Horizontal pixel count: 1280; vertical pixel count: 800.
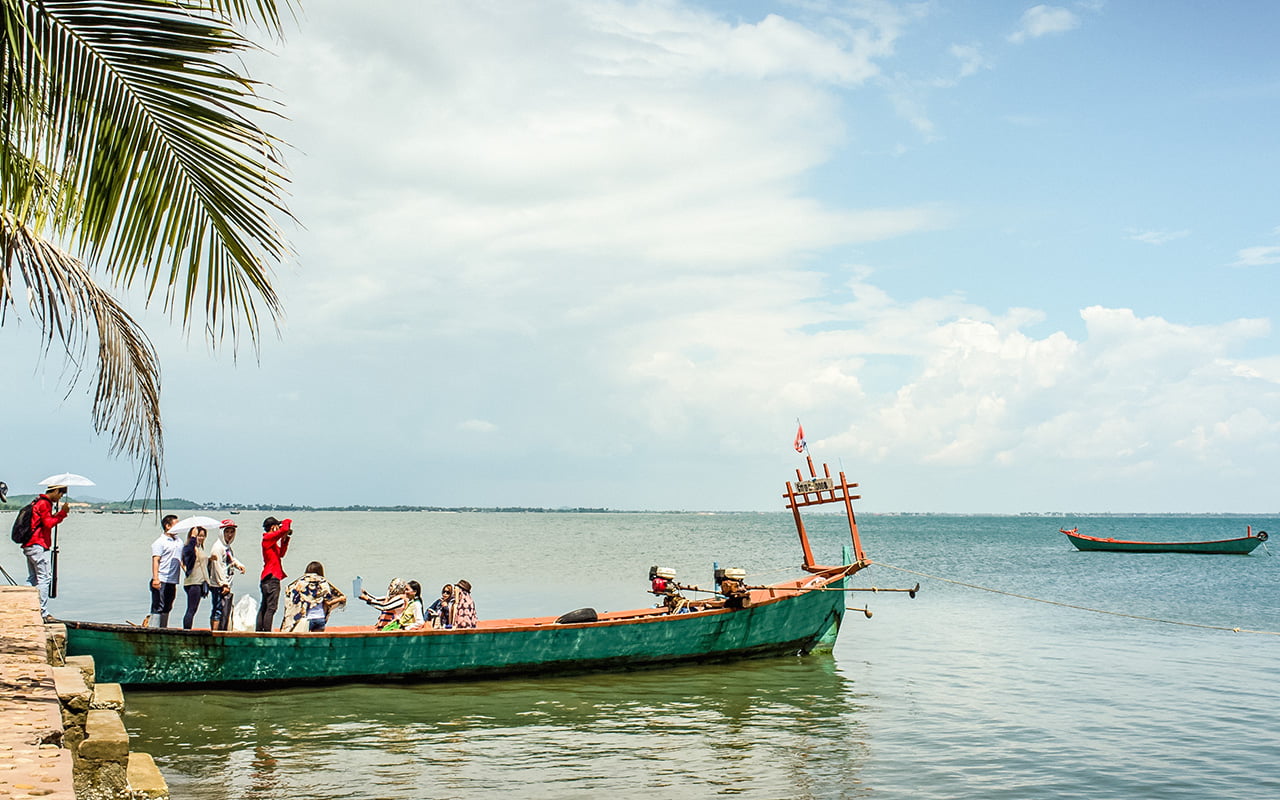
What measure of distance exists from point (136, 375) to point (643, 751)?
7.34 m

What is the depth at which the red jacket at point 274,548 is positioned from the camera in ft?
46.2

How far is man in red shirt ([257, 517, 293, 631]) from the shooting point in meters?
14.1

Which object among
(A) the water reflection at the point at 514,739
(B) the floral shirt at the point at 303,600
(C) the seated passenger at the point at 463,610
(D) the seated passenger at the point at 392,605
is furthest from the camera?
(C) the seated passenger at the point at 463,610

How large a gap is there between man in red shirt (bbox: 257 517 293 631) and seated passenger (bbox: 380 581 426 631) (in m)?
1.67

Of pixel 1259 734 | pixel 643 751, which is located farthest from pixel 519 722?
pixel 1259 734

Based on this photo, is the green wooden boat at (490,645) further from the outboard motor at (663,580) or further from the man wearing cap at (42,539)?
the man wearing cap at (42,539)

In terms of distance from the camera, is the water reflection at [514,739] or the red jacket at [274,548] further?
the red jacket at [274,548]

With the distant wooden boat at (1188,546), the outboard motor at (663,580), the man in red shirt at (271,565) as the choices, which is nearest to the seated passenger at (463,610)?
the man in red shirt at (271,565)

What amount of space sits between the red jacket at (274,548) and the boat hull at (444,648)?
1028mm

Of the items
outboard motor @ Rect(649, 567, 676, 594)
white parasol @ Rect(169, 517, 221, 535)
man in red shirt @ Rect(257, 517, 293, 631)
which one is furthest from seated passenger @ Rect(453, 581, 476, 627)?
white parasol @ Rect(169, 517, 221, 535)

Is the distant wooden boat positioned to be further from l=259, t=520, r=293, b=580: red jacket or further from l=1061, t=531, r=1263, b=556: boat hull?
l=259, t=520, r=293, b=580: red jacket

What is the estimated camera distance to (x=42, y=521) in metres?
12.2

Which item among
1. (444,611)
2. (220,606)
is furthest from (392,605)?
(220,606)

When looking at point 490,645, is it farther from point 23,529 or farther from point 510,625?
point 23,529
